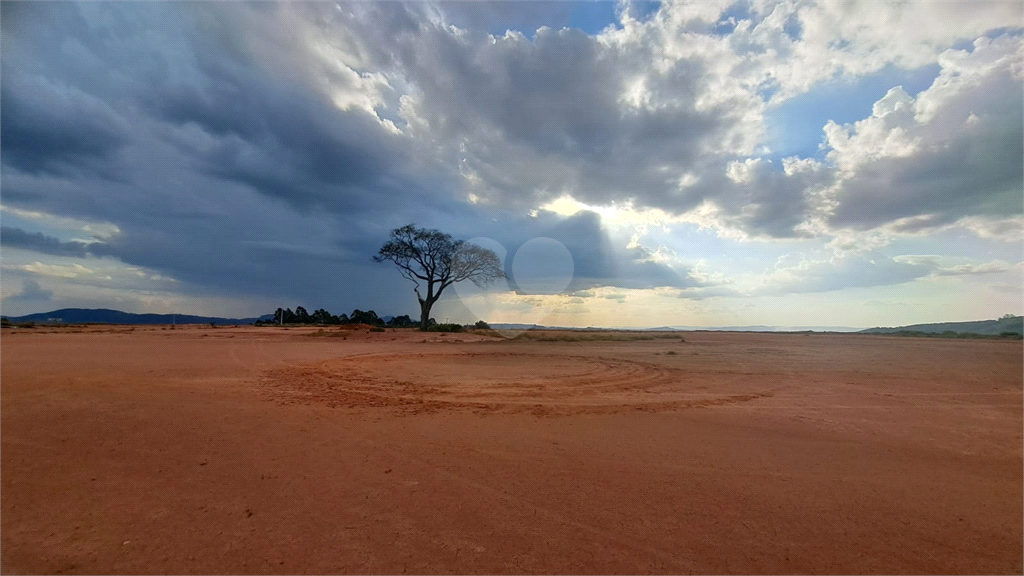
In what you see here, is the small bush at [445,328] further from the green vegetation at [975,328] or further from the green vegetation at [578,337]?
the green vegetation at [975,328]

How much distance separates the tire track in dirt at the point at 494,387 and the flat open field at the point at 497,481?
16 centimetres

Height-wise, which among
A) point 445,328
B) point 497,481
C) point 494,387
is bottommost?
point 497,481

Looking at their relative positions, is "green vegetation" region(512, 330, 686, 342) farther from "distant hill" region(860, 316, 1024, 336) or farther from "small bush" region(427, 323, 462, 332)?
"distant hill" region(860, 316, 1024, 336)

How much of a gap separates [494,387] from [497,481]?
6655mm

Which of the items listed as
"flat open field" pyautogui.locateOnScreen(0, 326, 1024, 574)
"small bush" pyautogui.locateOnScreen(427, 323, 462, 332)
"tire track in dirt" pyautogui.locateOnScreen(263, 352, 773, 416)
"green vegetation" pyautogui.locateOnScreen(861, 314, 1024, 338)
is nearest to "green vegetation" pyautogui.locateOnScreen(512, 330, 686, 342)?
"small bush" pyautogui.locateOnScreen(427, 323, 462, 332)

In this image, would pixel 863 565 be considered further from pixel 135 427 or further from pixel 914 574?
pixel 135 427

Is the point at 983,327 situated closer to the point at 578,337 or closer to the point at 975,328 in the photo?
the point at 975,328

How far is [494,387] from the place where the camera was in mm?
11602

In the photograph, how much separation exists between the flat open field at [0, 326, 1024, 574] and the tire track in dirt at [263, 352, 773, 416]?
0.16m

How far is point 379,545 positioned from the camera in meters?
3.59

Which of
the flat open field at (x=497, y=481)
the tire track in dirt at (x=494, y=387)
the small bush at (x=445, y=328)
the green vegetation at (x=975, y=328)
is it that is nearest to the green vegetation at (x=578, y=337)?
the small bush at (x=445, y=328)

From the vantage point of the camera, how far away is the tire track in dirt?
930cm

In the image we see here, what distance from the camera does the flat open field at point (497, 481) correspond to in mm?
3545

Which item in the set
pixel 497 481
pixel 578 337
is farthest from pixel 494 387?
pixel 578 337
